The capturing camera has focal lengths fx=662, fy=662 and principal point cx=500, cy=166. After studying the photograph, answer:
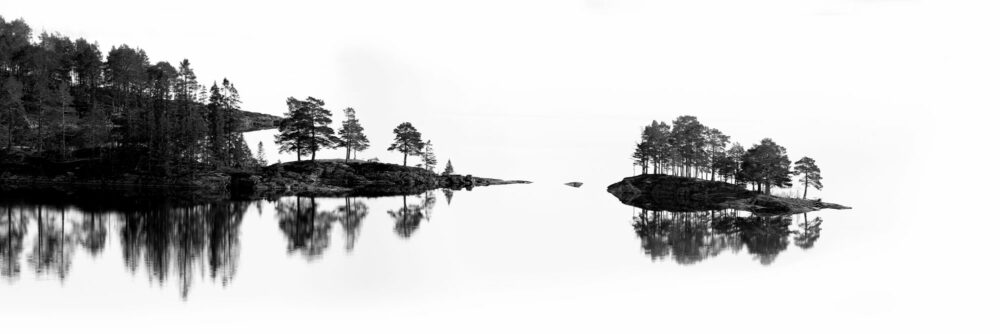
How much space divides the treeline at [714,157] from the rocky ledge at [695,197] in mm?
2935

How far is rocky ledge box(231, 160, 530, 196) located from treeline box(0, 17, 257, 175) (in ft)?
20.2

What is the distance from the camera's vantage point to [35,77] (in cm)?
12381

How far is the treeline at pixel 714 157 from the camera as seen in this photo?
98875 millimetres

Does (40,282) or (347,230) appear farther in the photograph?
(347,230)

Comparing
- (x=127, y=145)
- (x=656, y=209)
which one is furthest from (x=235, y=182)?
(x=656, y=209)

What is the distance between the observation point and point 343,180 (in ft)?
376

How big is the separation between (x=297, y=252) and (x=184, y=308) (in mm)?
15432

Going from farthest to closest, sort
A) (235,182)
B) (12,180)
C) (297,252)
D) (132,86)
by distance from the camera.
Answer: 1. (132,86)
2. (235,182)
3. (12,180)
4. (297,252)

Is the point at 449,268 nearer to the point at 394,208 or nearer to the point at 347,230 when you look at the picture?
the point at 347,230

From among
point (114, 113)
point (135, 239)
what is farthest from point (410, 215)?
point (114, 113)

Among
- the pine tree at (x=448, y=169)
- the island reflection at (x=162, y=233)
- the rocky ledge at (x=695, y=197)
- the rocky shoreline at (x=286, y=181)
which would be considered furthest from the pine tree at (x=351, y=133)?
the rocky ledge at (x=695, y=197)

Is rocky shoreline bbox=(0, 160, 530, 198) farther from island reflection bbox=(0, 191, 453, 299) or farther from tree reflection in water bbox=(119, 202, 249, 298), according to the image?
tree reflection in water bbox=(119, 202, 249, 298)

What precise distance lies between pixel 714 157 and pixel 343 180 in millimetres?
63426

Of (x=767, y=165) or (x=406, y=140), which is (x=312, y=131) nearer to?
(x=406, y=140)
